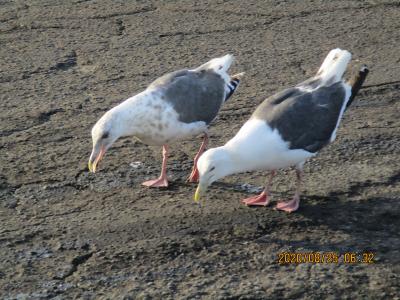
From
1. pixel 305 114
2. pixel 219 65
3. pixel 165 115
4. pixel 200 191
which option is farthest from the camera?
pixel 219 65

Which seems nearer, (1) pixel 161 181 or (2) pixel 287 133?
(2) pixel 287 133

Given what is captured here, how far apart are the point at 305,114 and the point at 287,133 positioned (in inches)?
7.9

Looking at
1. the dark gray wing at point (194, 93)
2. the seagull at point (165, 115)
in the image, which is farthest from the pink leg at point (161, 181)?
the dark gray wing at point (194, 93)

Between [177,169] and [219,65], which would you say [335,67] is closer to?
[219,65]

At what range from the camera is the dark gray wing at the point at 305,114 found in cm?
552

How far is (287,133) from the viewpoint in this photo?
550 centimetres

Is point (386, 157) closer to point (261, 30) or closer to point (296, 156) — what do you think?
point (296, 156)

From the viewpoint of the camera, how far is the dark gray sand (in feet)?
16.2

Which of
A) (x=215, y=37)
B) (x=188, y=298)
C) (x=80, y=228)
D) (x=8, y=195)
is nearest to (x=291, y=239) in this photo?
(x=188, y=298)

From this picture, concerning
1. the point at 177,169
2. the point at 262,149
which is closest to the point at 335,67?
the point at 262,149

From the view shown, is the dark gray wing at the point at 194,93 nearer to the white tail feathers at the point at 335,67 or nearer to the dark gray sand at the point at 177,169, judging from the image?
the dark gray sand at the point at 177,169
